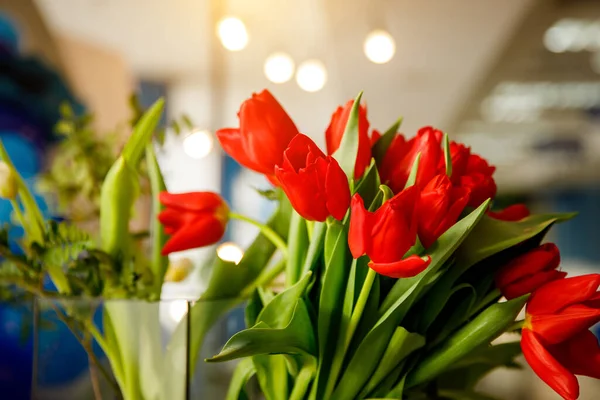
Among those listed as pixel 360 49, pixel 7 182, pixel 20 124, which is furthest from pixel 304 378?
pixel 360 49

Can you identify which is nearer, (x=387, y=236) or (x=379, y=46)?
(x=387, y=236)

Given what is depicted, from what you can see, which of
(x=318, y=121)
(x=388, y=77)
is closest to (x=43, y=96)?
(x=388, y=77)

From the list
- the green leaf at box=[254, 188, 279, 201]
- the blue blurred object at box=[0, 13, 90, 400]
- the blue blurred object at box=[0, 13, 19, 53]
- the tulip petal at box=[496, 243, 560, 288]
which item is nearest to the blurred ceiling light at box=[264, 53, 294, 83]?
the blue blurred object at box=[0, 13, 90, 400]

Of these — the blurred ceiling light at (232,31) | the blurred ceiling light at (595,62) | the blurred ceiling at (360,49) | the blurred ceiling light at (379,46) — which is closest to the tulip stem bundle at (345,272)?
the blurred ceiling at (360,49)

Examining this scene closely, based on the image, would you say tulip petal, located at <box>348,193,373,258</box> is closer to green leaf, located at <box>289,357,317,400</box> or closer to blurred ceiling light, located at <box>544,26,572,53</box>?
green leaf, located at <box>289,357,317,400</box>

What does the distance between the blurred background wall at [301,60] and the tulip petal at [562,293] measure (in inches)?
8.3

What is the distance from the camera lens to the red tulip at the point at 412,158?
13.8 inches

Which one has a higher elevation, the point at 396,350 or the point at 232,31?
the point at 232,31

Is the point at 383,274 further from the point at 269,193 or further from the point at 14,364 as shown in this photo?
the point at 14,364

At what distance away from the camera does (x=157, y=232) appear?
17.0 inches

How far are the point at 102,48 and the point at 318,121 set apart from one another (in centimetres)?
290

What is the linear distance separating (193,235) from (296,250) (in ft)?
0.22

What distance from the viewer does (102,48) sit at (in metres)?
1.76

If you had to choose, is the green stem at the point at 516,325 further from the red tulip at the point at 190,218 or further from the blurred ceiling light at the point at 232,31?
the blurred ceiling light at the point at 232,31
